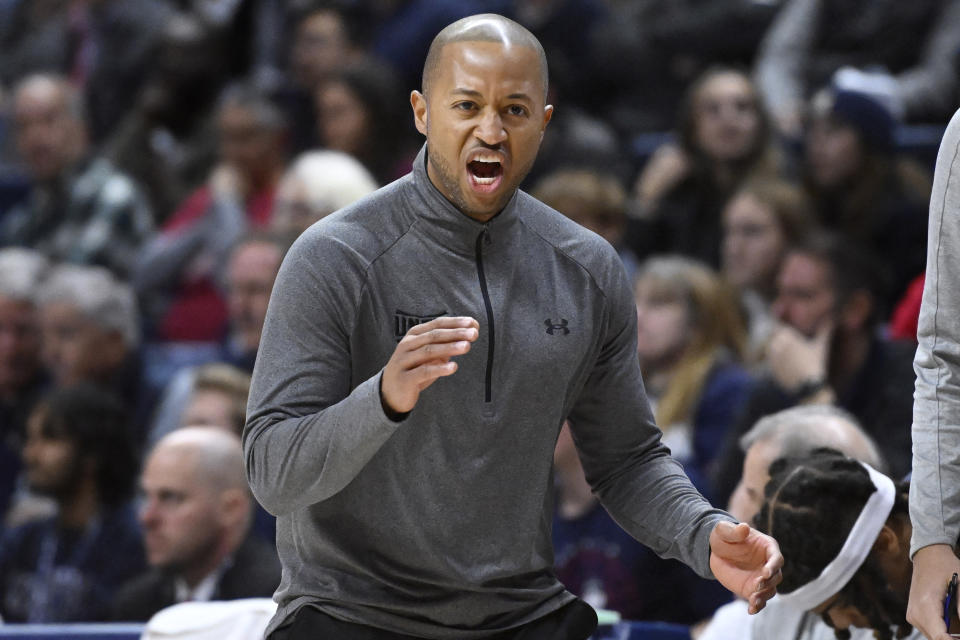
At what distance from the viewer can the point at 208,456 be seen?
459cm

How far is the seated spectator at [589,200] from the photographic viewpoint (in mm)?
5695

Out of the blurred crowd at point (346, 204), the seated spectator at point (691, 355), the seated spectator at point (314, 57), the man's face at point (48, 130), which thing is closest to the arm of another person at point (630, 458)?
the blurred crowd at point (346, 204)

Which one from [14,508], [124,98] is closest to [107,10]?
[124,98]

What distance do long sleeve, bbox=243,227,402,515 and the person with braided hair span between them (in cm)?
100

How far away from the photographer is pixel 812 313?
5.07m

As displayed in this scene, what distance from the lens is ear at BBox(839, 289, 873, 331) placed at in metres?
4.95

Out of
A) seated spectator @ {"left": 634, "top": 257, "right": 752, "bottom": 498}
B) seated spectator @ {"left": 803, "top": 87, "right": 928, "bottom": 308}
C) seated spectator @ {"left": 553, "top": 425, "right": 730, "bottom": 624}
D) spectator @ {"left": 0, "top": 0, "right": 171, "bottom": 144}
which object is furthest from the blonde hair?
spectator @ {"left": 0, "top": 0, "right": 171, "bottom": 144}

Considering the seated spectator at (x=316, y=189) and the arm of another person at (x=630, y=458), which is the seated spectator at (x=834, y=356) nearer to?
the seated spectator at (x=316, y=189)

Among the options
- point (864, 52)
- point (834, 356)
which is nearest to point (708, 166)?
point (864, 52)

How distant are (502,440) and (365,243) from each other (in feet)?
1.13

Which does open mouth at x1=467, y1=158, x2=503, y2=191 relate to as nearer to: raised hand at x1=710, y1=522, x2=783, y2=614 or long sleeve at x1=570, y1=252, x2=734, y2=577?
long sleeve at x1=570, y1=252, x2=734, y2=577

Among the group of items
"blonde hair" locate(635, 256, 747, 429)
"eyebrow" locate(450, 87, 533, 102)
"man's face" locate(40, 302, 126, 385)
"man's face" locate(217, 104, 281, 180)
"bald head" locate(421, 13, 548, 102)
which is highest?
"bald head" locate(421, 13, 548, 102)

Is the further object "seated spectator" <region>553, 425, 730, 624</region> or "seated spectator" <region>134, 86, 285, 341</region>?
"seated spectator" <region>134, 86, 285, 341</region>

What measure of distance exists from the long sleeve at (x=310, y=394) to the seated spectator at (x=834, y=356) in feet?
7.32
